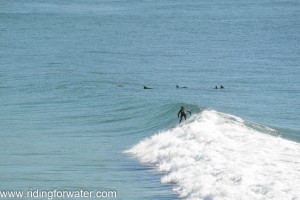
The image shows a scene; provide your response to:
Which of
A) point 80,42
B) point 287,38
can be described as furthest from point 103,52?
point 287,38

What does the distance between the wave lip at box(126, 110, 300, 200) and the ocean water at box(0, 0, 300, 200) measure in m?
0.06

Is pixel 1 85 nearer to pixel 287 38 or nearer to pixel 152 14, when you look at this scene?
pixel 287 38

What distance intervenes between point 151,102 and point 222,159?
70.8 feet

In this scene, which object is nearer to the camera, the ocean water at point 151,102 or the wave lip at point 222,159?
the wave lip at point 222,159

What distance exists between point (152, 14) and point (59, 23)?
55.3 feet

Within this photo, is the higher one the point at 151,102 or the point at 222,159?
the point at 222,159

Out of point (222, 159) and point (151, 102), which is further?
point (151, 102)

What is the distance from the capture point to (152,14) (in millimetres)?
119250

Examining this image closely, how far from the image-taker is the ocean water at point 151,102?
92.4 ft

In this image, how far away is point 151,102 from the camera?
5069 cm

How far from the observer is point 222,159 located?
29344 millimetres

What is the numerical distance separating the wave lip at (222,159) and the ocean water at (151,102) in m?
0.06

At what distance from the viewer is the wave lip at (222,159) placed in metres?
25.0

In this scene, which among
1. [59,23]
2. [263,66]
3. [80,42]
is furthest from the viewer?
[59,23]
